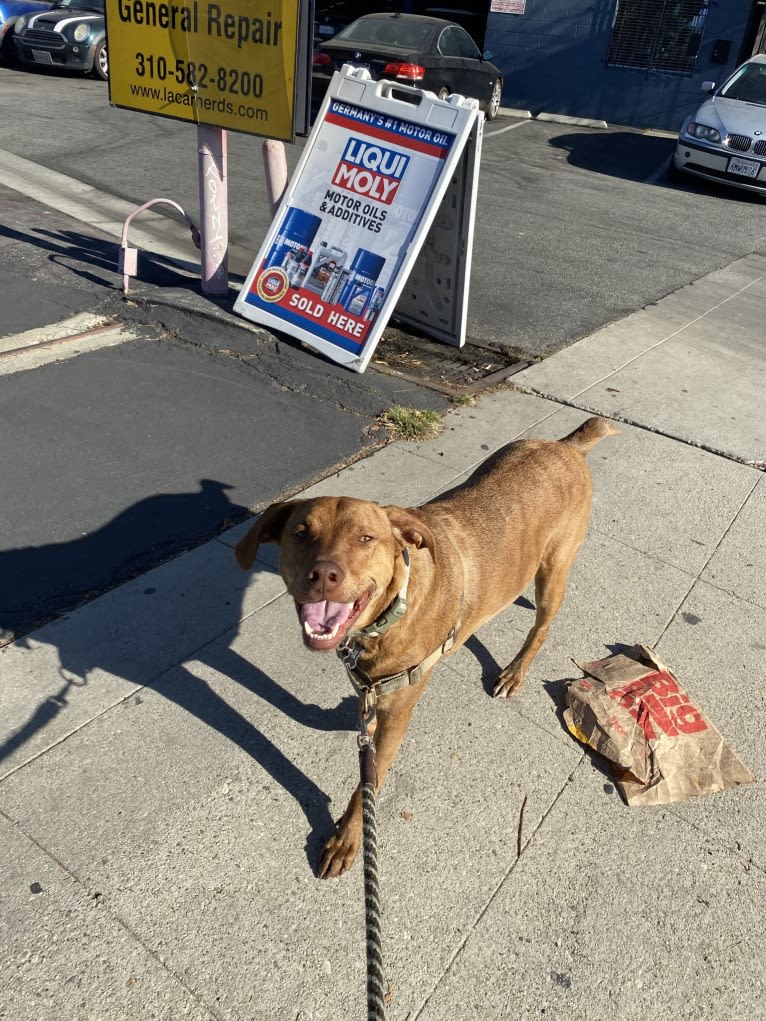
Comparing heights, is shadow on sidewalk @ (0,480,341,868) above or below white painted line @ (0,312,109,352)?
below

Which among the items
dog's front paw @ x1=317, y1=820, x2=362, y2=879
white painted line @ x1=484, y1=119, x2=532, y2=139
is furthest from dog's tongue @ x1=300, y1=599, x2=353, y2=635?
white painted line @ x1=484, y1=119, x2=532, y2=139

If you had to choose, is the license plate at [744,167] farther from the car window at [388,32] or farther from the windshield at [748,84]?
the car window at [388,32]

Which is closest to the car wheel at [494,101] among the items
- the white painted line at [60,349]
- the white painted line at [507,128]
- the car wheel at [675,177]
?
the white painted line at [507,128]

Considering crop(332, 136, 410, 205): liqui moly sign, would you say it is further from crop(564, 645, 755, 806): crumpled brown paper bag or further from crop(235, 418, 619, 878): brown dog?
crop(564, 645, 755, 806): crumpled brown paper bag

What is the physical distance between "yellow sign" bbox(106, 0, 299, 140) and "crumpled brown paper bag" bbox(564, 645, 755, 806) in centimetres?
448

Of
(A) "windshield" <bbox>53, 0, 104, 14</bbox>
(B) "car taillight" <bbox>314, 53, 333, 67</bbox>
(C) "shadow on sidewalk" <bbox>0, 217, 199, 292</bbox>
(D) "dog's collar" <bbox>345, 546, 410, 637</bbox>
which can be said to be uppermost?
(A) "windshield" <bbox>53, 0, 104, 14</bbox>

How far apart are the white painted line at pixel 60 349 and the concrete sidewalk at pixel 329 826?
2.30m

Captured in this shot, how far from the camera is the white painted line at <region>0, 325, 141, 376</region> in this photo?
518cm

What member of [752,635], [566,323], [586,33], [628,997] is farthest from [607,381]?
[586,33]

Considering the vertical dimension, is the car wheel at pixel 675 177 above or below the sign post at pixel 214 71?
below

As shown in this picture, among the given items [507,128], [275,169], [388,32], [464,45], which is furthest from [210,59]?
[507,128]

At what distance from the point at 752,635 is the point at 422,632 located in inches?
77.2

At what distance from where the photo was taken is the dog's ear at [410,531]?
2.42m

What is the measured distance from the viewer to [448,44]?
14.0 metres
